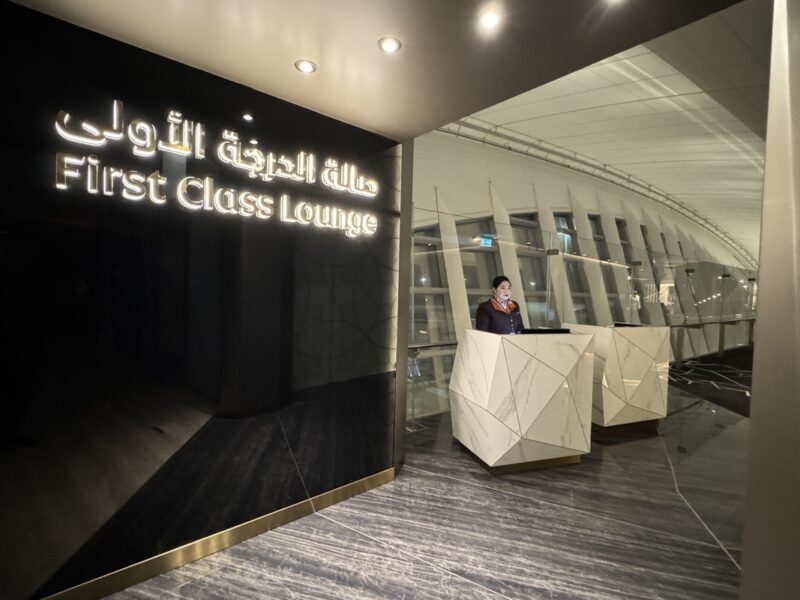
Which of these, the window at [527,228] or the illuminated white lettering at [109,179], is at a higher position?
the window at [527,228]

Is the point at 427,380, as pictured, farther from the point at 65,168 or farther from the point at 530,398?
the point at 65,168

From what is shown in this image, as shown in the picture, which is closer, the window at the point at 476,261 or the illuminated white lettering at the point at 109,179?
the illuminated white lettering at the point at 109,179

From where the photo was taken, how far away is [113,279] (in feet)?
6.88

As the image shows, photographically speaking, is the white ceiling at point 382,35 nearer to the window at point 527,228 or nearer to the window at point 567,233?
the window at point 567,233

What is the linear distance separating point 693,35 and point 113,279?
19.7 ft

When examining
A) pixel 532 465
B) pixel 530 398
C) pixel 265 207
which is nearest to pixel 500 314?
pixel 530 398

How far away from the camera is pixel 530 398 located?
11.5ft

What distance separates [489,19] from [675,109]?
231 inches

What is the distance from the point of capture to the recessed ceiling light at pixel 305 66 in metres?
2.30

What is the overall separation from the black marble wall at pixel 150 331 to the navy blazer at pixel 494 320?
1.75 metres

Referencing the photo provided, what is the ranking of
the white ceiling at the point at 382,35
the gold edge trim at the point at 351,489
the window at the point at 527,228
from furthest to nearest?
the window at the point at 527,228
the gold edge trim at the point at 351,489
the white ceiling at the point at 382,35

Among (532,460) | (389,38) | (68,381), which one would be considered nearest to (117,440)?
(68,381)

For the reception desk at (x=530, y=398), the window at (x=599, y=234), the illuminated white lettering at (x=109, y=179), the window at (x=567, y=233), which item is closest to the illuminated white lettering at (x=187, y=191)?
the illuminated white lettering at (x=109, y=179)

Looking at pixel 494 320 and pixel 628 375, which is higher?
pixel 494 320
